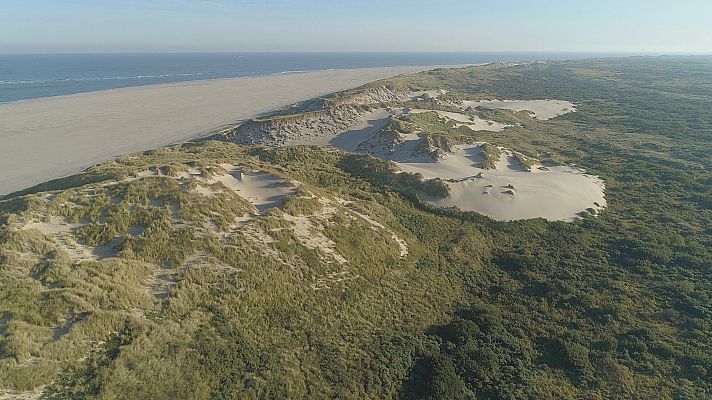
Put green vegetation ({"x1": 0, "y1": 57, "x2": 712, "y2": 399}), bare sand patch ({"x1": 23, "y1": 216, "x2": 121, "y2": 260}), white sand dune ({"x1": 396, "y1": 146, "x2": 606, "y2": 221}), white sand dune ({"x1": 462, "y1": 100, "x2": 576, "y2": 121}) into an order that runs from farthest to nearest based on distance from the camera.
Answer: white sand dune ({"x1": 462, "y1": 100, "x2": 576, "y2": 121}) → white sand dune ({"x1": 396, "y1": 146, "x2": 606, "y2": 221}) → bare sand patch ({"x1": 23, "y1": 216, "x2": 121, "y2": 260}) → green vegetation ({"x1": 0, "y1": 57, "x2": 712, "y2": 399})

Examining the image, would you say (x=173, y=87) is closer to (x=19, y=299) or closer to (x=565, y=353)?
(x=19, y=299)

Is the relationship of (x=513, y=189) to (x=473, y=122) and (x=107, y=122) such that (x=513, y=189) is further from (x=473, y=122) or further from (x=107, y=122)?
(x=107, y=122)

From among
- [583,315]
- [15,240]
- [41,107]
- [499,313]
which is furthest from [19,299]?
[41,107]

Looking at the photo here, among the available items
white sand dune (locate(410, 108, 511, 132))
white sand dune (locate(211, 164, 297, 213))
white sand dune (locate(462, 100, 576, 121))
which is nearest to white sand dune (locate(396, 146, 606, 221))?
white sand dune (locate(211, 164, 297, 213))

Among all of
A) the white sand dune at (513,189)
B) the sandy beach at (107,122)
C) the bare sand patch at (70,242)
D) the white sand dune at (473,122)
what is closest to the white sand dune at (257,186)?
the bare sand patch at (70,242)

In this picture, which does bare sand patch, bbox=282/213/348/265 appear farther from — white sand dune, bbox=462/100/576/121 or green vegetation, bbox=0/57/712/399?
white sand dune, bbox=462/100/576/121

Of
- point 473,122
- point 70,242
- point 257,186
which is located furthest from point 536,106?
point 70,242
